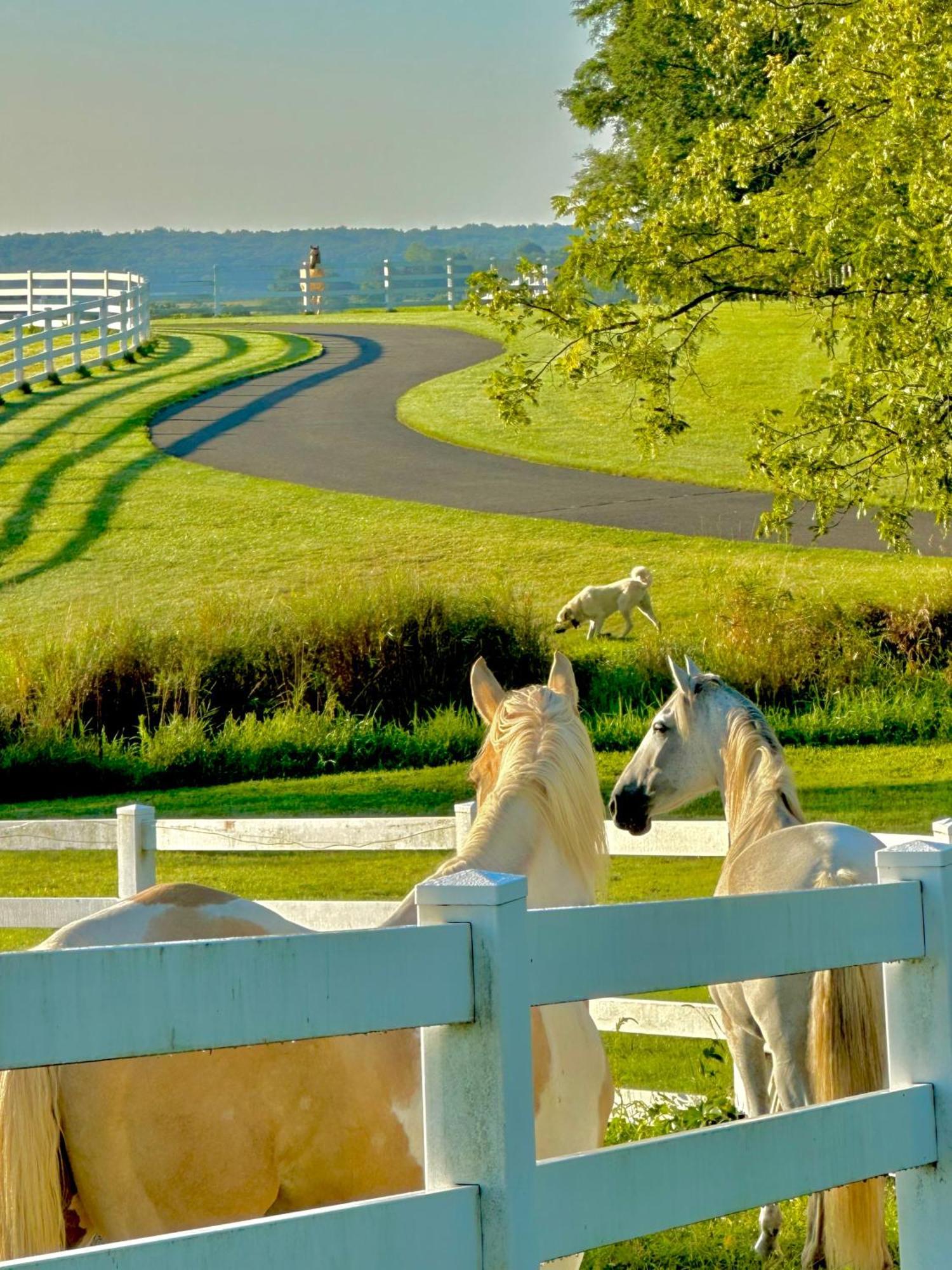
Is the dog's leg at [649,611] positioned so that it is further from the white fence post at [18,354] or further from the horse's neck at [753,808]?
the white fence post at [18,354]

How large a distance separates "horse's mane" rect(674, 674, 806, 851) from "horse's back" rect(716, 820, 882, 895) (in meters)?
0.16

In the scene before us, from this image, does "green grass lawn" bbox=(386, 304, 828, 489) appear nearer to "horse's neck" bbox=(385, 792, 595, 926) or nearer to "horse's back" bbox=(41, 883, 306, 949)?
"horse's neck" bbox=(385, 792, 595, 926)

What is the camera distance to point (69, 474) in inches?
1042

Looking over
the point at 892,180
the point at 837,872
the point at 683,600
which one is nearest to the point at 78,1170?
the point at 837,872

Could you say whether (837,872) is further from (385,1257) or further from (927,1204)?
(385,1257)

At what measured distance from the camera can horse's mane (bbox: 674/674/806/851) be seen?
564 centimetres

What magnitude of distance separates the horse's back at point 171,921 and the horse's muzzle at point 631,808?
3.15 m

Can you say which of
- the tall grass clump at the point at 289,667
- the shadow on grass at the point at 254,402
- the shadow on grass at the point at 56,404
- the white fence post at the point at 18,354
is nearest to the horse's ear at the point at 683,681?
the tall grass clump at the point at 289,667

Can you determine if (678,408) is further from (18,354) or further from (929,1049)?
(929,1049)

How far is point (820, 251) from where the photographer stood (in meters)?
14.1

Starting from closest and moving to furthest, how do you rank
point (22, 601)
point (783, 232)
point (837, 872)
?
point (837, 872) → point (783, 232) → point (22, 601)

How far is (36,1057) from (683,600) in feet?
57.9

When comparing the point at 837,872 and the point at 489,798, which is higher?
the point at 489,798

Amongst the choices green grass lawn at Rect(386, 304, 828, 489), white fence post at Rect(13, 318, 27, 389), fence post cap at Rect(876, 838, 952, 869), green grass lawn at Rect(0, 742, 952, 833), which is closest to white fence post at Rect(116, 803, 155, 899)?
fence post cap at Rect(876, 838, 952, 869)
